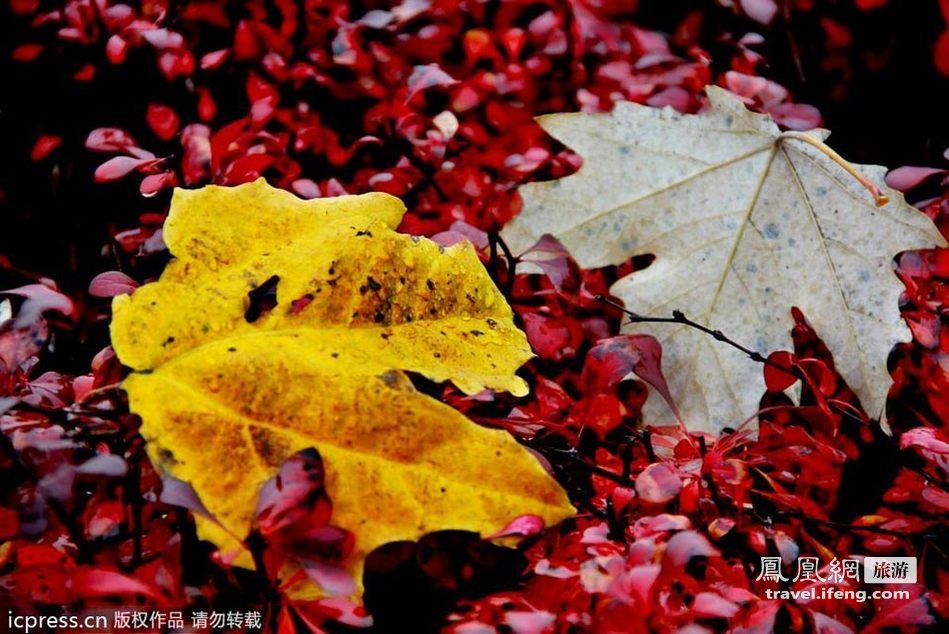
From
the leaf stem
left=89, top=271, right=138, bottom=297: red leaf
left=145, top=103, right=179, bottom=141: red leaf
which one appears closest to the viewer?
left=89, top=271, right=138, bottom=297: red leaf

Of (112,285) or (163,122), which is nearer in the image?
(112,285)

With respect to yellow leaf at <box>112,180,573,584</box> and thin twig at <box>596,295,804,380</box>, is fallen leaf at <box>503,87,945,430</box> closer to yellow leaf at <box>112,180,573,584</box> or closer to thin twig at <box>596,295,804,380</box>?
thin twig at <box>596,295,804,380</box>

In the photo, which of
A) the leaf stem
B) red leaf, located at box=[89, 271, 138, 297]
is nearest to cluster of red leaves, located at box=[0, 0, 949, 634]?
red leaf, located at box=[89, 271, 138, 297]

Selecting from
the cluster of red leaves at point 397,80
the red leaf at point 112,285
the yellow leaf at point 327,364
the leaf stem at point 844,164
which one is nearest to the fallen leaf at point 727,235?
the leaf stem at point 844,164

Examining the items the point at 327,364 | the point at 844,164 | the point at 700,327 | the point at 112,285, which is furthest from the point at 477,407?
the point at 844,164

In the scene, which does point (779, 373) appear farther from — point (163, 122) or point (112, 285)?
point (163, 122)

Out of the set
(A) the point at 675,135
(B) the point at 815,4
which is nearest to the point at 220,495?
(A) the point at 675,135
